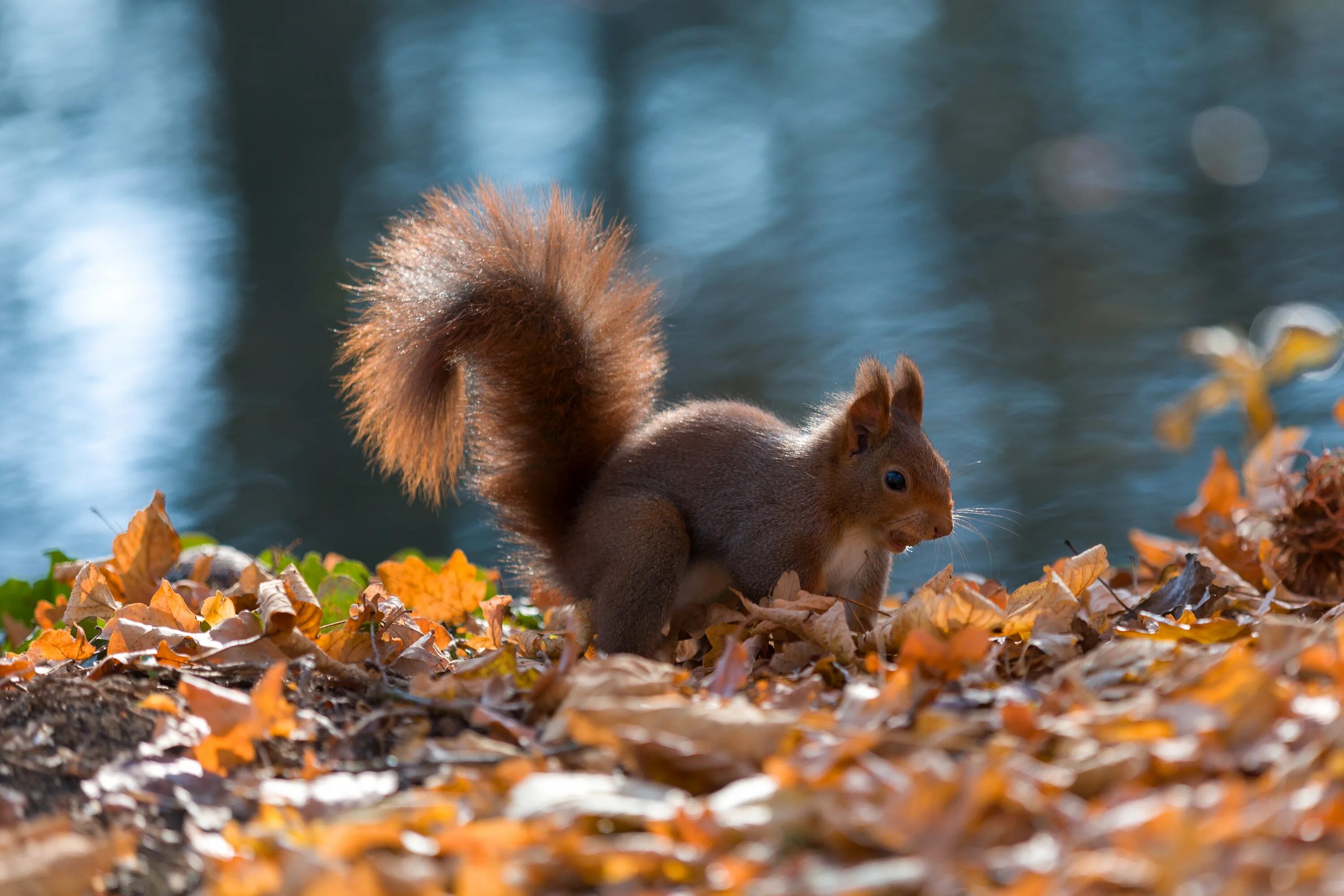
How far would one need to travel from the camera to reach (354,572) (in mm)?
2617

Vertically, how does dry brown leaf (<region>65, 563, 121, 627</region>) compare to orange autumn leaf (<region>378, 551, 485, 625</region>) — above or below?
above

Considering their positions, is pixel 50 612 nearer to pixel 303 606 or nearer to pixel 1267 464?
pixel 303 606

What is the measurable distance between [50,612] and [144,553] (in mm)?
273

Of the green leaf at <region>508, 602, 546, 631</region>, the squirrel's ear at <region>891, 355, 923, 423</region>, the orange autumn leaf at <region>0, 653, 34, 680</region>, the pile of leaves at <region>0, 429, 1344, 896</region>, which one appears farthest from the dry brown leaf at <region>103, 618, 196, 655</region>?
the squirrel's ear at <region>891, 355, 923, 423</region>

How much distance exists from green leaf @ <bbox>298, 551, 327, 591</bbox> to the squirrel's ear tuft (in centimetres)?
107

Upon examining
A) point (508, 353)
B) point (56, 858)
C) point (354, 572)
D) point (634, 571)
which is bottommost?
point (354, 572)

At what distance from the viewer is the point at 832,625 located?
6.12 feet

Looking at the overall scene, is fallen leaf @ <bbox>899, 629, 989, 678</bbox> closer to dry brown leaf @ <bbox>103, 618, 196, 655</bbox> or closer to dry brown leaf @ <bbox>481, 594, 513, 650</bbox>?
dry brown leaf @ <bbox>481, 594, 513, 650</bbox>

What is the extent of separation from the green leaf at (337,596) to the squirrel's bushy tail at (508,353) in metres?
0.22

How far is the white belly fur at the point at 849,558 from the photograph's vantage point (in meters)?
2.28

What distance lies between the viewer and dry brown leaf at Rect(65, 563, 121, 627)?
2.10m

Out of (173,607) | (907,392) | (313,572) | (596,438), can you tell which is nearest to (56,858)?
(173,607)

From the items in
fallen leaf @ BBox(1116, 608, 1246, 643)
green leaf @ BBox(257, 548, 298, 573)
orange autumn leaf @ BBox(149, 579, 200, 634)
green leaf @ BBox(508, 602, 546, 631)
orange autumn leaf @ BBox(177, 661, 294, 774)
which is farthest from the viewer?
green leaf @ BBox(508, 602, 546, 631)

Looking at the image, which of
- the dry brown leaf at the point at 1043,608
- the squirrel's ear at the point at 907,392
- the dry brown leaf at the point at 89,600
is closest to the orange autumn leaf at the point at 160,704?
the dry brown leaf at the point at 89,600
